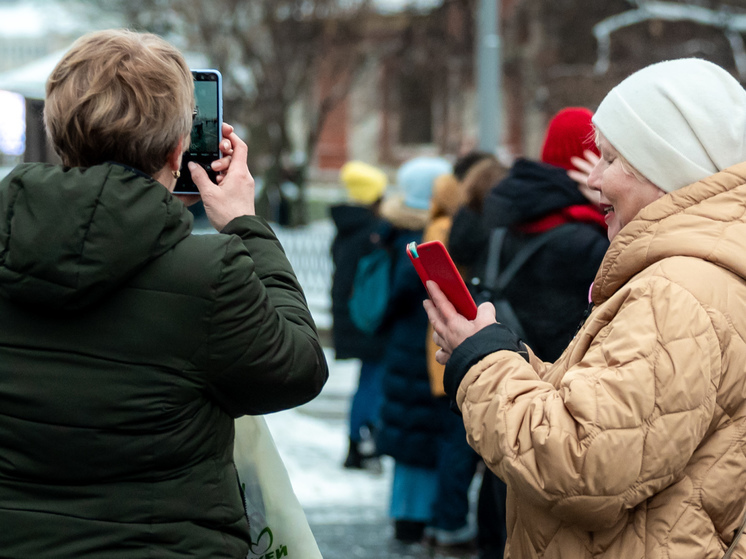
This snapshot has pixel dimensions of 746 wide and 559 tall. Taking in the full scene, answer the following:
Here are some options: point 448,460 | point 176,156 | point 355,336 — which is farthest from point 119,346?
point 355,336

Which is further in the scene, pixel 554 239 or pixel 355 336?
pixel 355 336

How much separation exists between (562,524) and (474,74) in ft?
84.5

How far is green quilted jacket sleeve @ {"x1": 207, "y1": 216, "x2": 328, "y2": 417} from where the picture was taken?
1700mm

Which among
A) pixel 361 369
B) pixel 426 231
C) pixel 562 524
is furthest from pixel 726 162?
pixel 361 369

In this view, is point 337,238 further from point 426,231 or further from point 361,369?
point 426,231

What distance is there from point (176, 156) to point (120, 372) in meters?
0.43

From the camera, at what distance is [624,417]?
65.3 inches

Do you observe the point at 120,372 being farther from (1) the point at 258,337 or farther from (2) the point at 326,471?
(2) the point at 326,471

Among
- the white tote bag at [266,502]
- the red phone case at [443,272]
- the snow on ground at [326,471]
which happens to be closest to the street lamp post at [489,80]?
the snow on ground at [326,471]

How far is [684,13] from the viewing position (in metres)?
15.4

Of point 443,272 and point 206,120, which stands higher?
point 206,120

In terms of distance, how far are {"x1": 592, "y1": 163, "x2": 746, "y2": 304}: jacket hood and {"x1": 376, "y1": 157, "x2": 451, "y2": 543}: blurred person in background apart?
331 cm

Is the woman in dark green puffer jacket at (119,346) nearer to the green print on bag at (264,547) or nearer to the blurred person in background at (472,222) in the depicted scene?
the green print on bag at (264,547)

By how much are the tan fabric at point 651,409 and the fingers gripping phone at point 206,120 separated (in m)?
0.75
